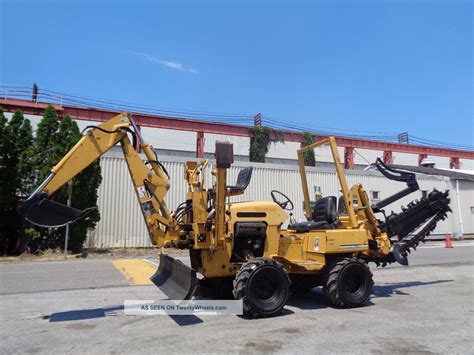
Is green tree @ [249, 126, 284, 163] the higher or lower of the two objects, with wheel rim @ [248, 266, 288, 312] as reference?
higher

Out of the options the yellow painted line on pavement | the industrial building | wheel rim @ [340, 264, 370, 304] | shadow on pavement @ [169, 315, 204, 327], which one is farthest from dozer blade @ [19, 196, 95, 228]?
the industrial building

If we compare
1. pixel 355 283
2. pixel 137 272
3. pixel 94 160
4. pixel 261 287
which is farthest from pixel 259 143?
pixel 261 287

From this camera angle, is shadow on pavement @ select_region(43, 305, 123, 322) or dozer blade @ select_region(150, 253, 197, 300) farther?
shadow on pavement @ select_region(43, 305, 123, 322)

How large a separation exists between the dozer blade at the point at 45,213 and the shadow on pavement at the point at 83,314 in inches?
60.5

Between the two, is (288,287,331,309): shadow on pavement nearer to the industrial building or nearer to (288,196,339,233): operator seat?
(288,196,339,233): operator seat

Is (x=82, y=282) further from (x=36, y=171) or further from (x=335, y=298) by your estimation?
(x=36, y=171)

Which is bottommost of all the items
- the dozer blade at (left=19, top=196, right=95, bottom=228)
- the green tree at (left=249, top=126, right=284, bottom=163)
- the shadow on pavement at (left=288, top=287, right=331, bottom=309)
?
the shadow on pavement at (left=288, top=287, right=331, bottom=309)

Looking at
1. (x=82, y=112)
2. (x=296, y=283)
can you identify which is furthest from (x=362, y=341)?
(x=82, y=112)

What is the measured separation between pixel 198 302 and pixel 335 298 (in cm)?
247

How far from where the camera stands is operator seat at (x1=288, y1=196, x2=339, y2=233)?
792 centimetres

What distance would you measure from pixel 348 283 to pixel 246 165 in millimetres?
16336

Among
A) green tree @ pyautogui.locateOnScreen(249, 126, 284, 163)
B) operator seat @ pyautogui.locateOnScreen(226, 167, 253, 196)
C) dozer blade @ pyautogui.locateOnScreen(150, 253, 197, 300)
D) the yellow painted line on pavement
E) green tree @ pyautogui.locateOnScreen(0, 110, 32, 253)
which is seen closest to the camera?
dozer blade @ pyautogui.locateOnScreen(150, 253, 197, 300)

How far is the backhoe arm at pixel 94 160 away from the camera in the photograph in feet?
20.5

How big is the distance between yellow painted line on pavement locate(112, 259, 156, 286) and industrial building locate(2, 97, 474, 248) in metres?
5.38
